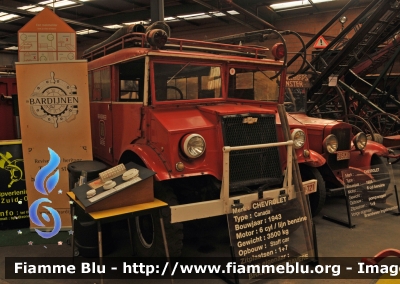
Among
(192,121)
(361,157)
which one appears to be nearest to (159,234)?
(192,121)

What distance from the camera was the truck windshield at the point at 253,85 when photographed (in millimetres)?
4166

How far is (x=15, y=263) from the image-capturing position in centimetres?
360

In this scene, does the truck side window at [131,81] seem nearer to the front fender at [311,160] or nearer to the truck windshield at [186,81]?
the truck windshield at [186,81]

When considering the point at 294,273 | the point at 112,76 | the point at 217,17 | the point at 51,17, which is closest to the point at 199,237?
the point at 294,273

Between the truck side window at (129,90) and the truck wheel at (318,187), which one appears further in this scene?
the truck wheel at (318,187)

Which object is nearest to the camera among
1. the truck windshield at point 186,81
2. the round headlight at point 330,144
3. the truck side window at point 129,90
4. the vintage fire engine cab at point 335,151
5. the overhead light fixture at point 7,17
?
the truck windshield at point 186,81

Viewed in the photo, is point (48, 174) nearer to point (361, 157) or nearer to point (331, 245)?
point (331, 245)

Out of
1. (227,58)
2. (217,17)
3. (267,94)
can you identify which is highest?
(217,17)

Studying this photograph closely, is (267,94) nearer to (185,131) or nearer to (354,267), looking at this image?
(185,131)

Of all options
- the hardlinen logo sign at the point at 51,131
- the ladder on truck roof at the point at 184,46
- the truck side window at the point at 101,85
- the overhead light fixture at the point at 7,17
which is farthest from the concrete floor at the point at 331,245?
the overhead light fixture at the point at 7,17

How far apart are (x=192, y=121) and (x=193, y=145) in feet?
1.07

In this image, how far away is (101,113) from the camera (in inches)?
196

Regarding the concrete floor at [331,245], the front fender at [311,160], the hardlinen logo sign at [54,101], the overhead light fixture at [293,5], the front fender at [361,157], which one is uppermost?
the overhead light fixture at [293,5]

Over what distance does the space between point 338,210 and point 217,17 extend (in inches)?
370
